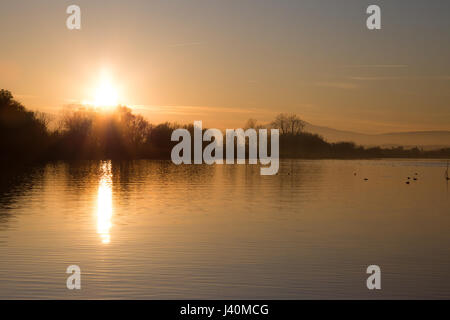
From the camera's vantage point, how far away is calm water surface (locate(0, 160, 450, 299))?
46.4 feet

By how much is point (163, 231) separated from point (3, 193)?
20737 mm

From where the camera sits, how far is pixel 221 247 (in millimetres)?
19875

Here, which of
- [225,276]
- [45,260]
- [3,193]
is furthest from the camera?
[3,193]

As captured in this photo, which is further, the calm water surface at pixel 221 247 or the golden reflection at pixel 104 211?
the golden reflection at pixel 104 211

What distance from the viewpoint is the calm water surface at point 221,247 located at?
14.2m

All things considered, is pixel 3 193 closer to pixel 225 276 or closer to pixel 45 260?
pixel 45 260

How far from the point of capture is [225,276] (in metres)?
15.3

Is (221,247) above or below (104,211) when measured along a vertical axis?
above

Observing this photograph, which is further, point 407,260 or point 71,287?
point 407,260

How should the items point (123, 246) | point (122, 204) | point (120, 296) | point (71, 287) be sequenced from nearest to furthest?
point (120, 296) → point (71, 287) → point (123, 246) → point (122, 204)

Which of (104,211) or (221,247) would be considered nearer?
(221,247)

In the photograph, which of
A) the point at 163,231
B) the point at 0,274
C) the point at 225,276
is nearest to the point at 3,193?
the point at 163,231
